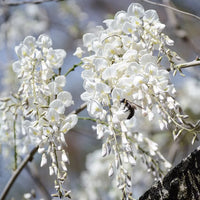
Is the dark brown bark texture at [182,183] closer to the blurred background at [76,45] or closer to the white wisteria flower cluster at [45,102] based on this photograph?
the white wisteria flower cluster at [45,102]

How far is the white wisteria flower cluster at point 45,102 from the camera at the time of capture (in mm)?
1109

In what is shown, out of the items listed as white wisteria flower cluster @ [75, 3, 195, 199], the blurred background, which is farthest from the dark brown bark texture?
the blurred background

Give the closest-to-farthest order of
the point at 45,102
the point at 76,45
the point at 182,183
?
the point at 182,183
the point at 45,102
the point at 76,45

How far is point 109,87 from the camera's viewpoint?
1155 mm

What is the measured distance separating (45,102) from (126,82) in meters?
0.30

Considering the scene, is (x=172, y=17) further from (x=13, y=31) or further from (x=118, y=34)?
Answer: (x=13, y=31)

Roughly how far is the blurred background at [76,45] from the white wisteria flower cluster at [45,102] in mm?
1068

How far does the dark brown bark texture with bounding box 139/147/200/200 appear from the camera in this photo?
1061mm

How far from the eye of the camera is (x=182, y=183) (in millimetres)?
1072

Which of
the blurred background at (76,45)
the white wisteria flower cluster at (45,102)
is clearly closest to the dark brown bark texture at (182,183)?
the white wisteria flower cluster at (45,102)

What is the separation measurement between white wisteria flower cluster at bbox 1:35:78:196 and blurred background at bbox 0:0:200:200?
1068 mm

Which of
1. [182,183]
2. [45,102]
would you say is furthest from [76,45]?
[182,183]

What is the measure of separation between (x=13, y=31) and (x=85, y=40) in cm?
350

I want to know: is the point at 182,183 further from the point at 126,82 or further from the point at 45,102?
the point at 45,102
